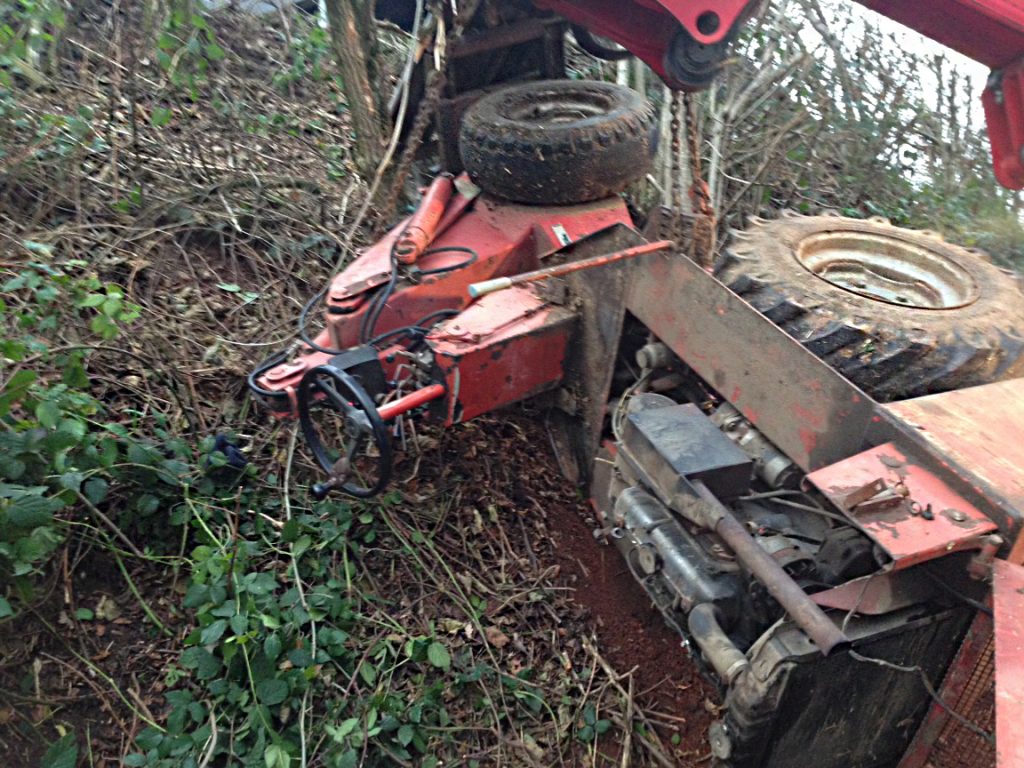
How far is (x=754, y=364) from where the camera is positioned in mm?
2586

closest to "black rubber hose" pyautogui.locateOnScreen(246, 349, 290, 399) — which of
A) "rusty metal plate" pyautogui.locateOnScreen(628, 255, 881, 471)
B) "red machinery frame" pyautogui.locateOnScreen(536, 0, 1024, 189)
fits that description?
"rusty metal plate" pyautogui.locateOnScreen(628, 255, 881, 471)

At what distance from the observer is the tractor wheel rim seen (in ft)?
9.77

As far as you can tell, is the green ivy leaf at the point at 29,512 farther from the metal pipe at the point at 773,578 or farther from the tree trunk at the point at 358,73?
the tree trunk at the point at 358,73

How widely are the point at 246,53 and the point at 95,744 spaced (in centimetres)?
537

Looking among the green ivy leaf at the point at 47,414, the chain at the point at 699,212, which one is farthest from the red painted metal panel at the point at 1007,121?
the green ivy leaf at the point at 47,414

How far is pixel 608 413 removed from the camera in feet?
11.2

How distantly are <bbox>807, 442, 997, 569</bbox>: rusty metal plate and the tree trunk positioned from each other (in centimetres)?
348

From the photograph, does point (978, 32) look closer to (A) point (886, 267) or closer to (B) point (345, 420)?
(A) point (886, 267)

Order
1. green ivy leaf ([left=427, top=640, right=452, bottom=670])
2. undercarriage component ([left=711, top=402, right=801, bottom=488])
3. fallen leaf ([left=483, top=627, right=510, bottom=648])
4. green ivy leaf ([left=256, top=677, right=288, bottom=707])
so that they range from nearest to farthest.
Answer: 1. undercarriage component ([left=711, top=402, right=801, bottom=488])
2. green ivy leaf ([left=256, top=677, right=288, bottom=707])
3. green ivy leaf ([left=427, top=640, right=452, bottom=670])
4. fallen leaf ([left=483, top=627, right=510, bottom=648])

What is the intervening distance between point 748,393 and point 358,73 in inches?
122

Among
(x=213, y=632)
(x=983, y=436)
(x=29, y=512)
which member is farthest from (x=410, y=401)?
(x=983, y=436)

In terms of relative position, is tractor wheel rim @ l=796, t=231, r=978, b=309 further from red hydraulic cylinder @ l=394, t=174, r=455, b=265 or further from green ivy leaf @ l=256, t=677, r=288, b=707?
green ivy leaf @ l=256, t=677, r=288, b=707

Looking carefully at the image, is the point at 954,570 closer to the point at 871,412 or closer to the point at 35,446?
the point at 871,412

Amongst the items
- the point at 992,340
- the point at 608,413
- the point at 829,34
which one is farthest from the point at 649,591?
the point at 829,34
